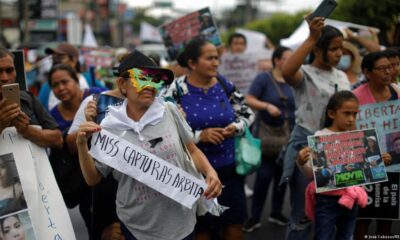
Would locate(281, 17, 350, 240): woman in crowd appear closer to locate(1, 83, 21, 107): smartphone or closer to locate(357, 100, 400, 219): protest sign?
locate(357, 100, 400, 219): protest sign

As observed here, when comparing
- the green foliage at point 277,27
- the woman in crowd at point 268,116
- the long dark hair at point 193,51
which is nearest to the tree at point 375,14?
the woman in crowd at point 268,116

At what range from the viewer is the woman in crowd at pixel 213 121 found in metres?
3.97

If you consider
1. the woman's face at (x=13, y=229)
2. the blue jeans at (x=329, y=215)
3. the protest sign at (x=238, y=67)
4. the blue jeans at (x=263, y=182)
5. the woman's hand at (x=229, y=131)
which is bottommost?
the blue jeans at (x=263, y=182)

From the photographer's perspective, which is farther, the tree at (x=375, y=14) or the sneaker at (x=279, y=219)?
the tree at (x=375, y=14)

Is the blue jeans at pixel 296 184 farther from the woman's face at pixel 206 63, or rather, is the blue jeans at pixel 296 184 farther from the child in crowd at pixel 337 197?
the woman's face at pixel 206 63

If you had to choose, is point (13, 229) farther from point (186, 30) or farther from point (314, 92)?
point (186, 30)

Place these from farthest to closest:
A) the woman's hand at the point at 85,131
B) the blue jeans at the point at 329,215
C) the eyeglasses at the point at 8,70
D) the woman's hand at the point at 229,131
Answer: the woman's hand at the point at 229,131, the blue jeans at the point at 329,215, the eyeglasses at the point at 8,70, the woman's hand at the point at 85,131

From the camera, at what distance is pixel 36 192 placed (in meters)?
3.07

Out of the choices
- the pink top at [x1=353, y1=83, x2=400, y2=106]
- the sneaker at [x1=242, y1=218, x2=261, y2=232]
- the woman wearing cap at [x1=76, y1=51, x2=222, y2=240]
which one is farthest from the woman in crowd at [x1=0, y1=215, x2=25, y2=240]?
the sneaker at [x1=242, y1=218, x2=261, y2=232]

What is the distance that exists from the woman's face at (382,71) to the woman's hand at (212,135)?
125cm

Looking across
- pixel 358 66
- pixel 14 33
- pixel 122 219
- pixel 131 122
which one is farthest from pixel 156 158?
pixel 14 33

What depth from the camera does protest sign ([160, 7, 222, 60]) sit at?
605 centimetres

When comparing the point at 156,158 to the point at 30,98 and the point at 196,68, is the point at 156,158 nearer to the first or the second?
the point at 30,98

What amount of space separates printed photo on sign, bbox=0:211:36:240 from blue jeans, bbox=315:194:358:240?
6.21 feet
